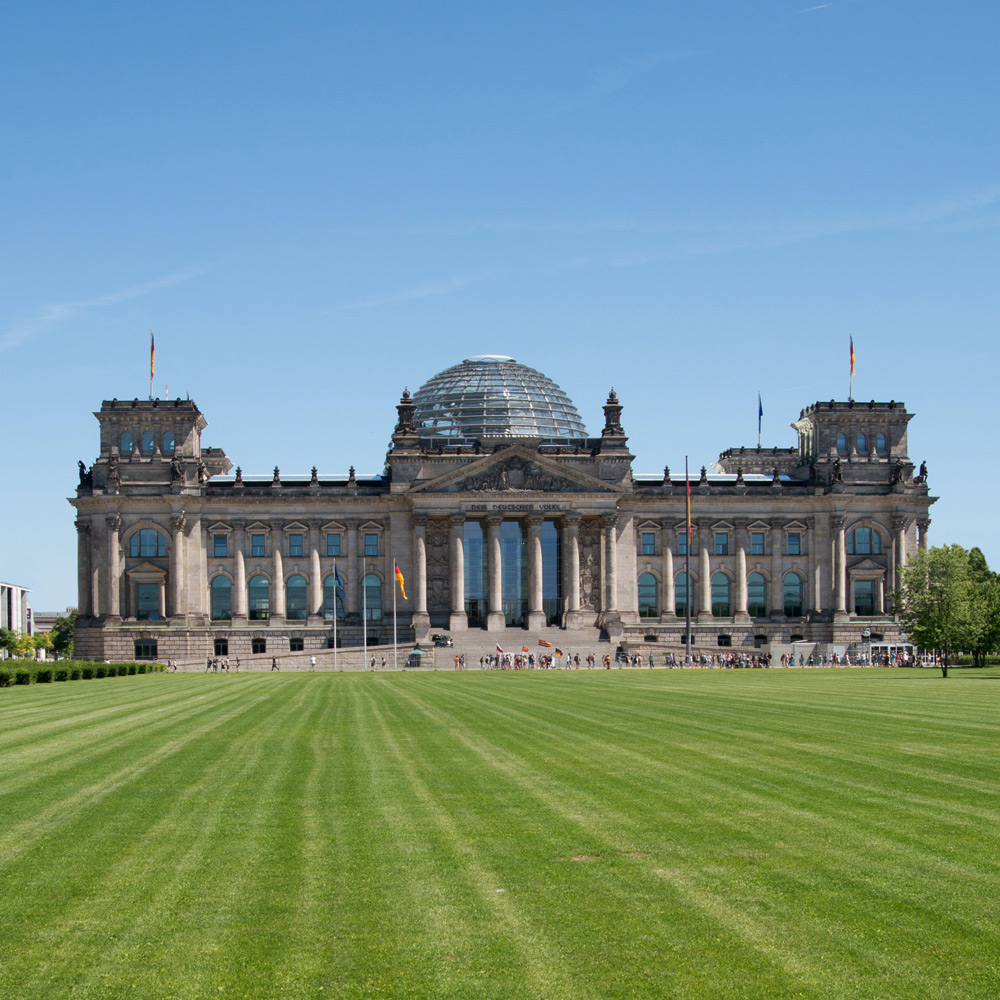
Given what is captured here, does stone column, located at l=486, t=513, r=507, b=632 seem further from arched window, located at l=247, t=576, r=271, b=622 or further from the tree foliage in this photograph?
the tree foliage

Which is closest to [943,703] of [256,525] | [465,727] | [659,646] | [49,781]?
[465,727]

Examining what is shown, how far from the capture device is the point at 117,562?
12812 cm

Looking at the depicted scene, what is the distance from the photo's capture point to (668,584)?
134m

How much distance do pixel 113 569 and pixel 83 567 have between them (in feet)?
14.6

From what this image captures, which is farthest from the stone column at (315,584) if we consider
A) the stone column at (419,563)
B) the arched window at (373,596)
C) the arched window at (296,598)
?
the stone column at (419,563)

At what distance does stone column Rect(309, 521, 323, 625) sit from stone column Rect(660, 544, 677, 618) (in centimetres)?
3533

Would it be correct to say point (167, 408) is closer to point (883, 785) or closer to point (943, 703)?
point (943, 703)

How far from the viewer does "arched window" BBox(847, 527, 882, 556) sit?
136 metres

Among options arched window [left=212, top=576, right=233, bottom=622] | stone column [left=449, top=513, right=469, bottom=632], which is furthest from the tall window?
arched window [left=212, top=576, right=233, bottom=622]

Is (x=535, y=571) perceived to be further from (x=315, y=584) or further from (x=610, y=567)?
(x=315, y=584)

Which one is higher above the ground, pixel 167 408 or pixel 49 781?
pixel 167 408

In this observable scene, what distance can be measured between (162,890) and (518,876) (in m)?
4.23

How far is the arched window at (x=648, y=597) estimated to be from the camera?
13425 centimetres

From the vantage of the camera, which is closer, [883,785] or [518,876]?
[518,876]
